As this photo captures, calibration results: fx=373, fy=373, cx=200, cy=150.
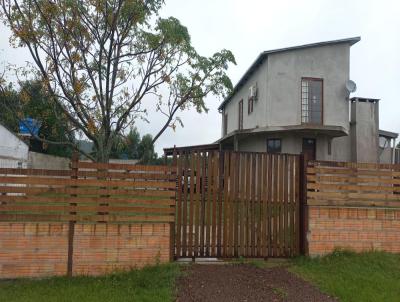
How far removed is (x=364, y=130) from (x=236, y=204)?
40.1 feet

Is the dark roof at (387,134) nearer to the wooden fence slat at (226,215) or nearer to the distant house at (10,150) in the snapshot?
the wooden fence slat at (226,215)

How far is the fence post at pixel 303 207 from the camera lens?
6.98m

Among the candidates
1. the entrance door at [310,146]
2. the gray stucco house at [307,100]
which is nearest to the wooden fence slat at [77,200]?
the gray stucco house at [307,100]

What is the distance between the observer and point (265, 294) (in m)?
5.32

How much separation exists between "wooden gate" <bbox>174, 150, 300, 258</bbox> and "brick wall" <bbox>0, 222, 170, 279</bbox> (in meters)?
0.52

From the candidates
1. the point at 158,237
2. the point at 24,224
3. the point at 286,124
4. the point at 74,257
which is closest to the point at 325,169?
the point at 158,237

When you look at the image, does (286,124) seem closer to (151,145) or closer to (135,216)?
(151,145)

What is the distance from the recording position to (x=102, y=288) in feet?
17.6

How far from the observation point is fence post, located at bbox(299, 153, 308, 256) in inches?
275

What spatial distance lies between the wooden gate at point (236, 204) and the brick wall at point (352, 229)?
37cm

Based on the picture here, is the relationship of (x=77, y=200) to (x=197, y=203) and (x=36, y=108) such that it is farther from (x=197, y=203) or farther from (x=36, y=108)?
(x=36, y=108)

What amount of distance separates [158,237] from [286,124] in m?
10.6

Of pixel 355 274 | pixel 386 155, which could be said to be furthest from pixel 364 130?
pixel 355 274

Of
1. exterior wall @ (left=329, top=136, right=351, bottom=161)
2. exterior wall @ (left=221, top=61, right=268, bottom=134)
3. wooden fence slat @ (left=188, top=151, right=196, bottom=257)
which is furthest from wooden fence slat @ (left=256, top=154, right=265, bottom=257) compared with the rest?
exterior wall @ (left=329, top=136, right=351, bottom=161)
